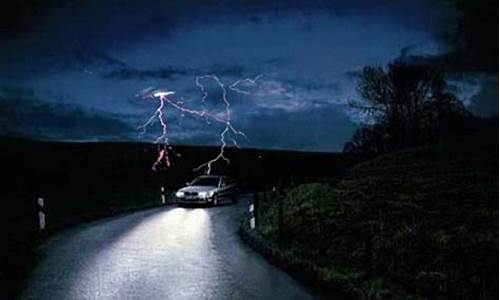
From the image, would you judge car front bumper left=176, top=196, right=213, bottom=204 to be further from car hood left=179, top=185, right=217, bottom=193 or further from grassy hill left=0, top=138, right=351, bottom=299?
grassy hill left=0, top=138, right=351, bottom=299

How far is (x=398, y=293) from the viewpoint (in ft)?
23.0

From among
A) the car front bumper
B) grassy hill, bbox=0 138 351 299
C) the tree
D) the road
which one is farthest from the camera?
the tree

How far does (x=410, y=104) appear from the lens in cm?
4153

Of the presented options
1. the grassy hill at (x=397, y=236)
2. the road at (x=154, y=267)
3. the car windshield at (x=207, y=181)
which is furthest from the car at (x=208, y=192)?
the road at (x=154, y=267)

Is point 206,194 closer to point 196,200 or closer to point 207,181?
point 196,200

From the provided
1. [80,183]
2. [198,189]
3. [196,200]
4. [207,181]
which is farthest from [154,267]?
[80,183]

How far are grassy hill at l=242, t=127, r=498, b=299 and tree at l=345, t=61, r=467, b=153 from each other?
19668 mm

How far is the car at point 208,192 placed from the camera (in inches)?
865

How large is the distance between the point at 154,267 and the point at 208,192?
13.0 meters

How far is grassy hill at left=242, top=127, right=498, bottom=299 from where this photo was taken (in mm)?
7641

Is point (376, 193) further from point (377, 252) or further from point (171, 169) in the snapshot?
point (171, 169)

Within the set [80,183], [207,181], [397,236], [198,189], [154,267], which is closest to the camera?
[154,267]

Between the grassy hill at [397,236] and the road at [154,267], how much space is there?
26.6 inches

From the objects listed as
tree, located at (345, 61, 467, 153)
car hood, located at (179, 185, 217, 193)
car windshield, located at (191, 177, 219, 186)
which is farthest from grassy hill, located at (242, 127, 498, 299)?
tree, located at (345, 61, 467, 153)
